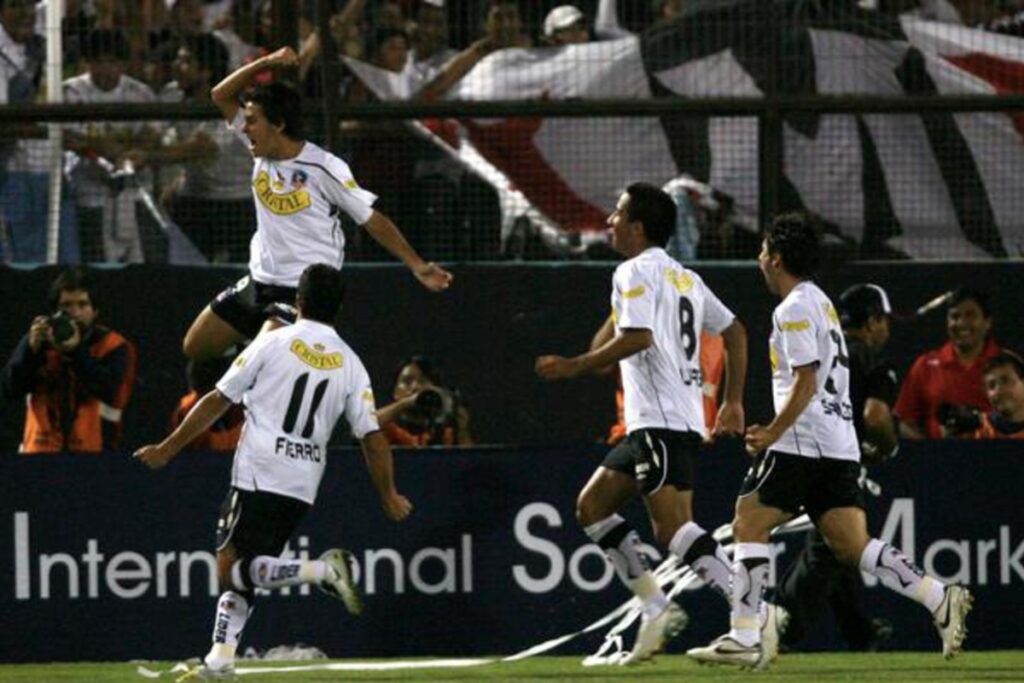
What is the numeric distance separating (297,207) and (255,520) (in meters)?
1.88

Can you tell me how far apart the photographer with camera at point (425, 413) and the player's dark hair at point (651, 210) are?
2.71m

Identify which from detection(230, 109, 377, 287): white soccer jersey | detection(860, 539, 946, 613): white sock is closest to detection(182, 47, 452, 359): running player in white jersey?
detection(230, 109, 377, 287): white soccer jersey

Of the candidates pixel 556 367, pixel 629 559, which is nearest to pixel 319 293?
pixel 556 367

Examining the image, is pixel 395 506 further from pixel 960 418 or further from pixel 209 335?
pixel 960 418

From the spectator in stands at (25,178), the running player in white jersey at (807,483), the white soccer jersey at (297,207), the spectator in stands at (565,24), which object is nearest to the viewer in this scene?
the running player in white jersey at (807,483)

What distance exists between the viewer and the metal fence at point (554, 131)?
574 inches

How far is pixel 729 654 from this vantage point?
10.7 meters

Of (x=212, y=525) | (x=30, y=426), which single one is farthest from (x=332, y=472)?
(x=30, y=426)

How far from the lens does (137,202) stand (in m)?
14.6

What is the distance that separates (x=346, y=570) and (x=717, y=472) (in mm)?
3170

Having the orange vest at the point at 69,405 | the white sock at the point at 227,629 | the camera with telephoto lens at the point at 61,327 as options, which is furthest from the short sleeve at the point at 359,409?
the orange vest at the point at 69,405

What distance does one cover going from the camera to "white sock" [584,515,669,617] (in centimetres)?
1125

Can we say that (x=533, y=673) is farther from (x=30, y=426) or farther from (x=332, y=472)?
(x=30, y=426)

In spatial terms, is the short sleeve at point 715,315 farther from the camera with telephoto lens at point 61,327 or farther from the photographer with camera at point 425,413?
the camera with telephoto lens at point 61,327
